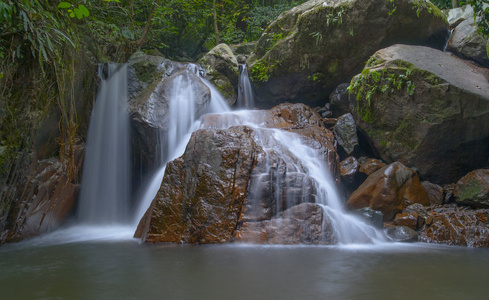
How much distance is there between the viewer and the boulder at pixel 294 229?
484 cm

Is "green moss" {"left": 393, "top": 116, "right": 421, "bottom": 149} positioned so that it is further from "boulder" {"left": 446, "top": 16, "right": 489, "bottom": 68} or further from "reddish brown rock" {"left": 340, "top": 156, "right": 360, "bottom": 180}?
"boulder" {"left": 446, "top": 16, "right": 489, "bottom": 68}

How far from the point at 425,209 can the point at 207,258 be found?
13.7 feet

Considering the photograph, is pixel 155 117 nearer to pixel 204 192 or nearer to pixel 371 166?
pixel 204 192

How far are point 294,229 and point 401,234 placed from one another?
5.86 feet

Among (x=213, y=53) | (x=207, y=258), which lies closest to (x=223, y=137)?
(x=207, y=258)

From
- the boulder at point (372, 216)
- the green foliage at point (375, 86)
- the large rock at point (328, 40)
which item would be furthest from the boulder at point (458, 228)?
the large rock at point (328, 40)

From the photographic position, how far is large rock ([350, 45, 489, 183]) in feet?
21.3

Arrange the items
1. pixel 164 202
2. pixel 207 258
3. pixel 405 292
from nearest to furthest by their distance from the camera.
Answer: pixel 405 292, pixel 207 258, pixel 164 202

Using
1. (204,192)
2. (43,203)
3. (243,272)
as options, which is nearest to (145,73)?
(43,203)

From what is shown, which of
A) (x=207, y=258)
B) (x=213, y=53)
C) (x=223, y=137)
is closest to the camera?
(x=207, y=258)

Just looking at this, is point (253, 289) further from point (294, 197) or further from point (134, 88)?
point (134, 88)

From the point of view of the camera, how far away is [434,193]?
6586 millimetres

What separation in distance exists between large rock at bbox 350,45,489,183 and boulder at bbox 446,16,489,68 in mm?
977

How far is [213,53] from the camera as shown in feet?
33.2
